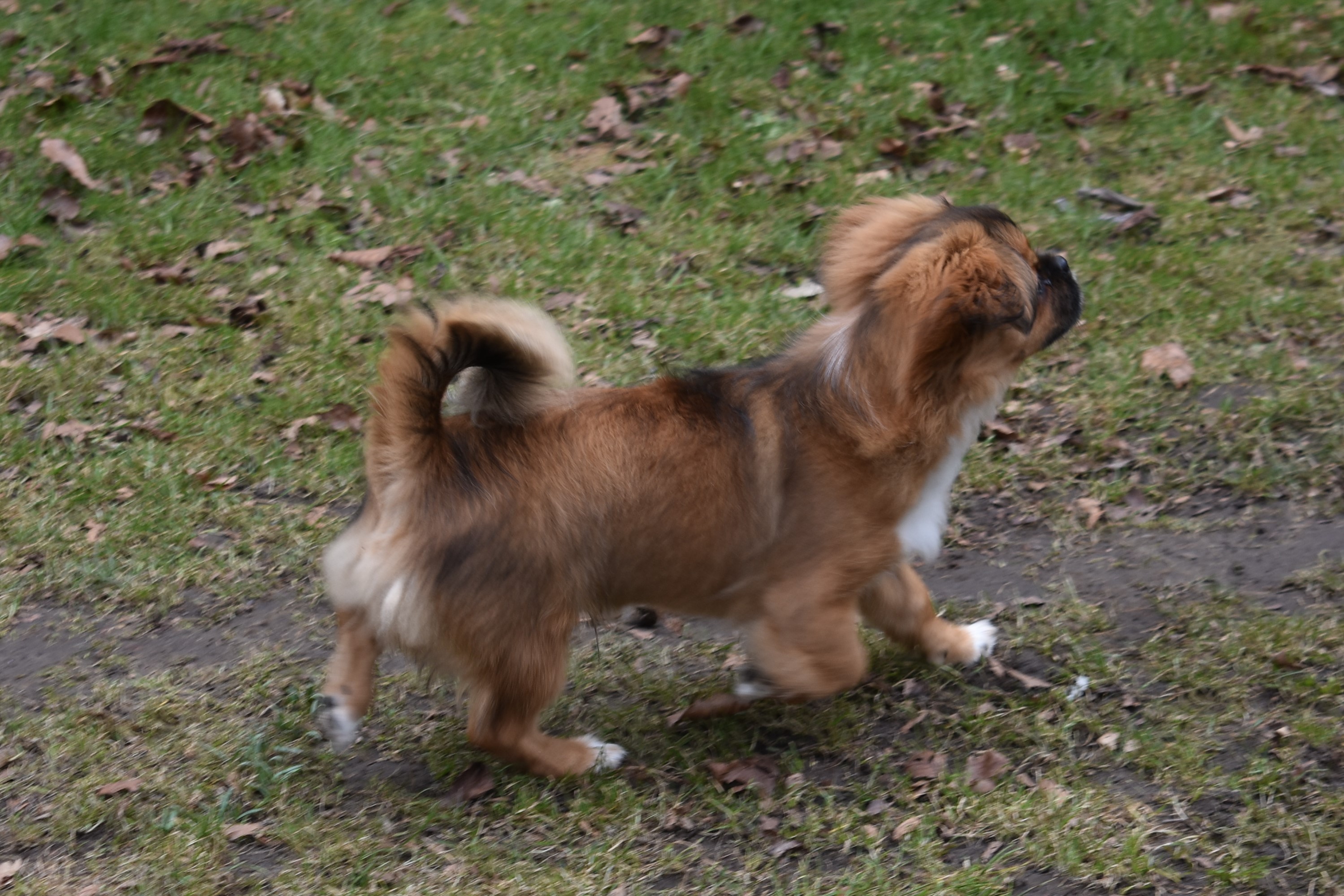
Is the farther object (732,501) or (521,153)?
(521,153)

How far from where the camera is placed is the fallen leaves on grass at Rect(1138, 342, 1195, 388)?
5.59 meters

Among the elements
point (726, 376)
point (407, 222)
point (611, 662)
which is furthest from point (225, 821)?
point (407, 222)

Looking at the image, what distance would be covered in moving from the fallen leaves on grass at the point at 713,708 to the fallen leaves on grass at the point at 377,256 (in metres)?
3.46

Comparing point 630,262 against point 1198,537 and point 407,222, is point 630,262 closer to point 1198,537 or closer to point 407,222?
point 407,222

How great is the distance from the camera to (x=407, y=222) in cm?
693

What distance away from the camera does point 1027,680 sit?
4.14 metres

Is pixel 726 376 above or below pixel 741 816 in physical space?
above

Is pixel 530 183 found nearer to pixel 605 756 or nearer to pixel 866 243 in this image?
pixel 866 243

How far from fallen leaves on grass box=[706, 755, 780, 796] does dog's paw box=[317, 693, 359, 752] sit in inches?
43.2

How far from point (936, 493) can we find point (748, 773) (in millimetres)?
1035

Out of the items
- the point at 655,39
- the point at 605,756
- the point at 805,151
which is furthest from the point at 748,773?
the point at 655,39

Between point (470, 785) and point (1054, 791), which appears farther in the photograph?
point (470, 785)

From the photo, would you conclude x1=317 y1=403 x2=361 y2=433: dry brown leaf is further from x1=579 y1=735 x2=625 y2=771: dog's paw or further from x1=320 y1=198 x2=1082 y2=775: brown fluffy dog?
x1=579 y1=735 x2=625 y2=771: dog's paw

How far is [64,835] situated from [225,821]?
46cm
